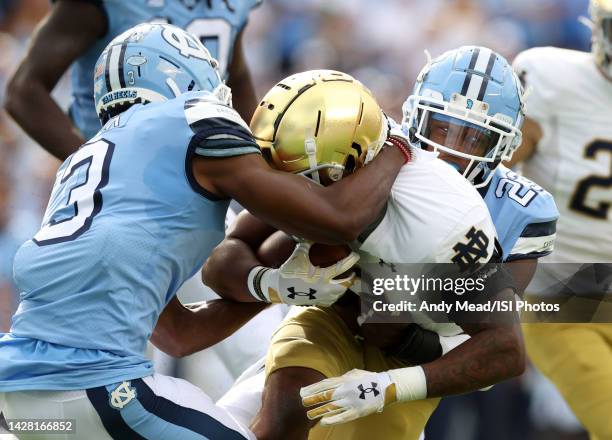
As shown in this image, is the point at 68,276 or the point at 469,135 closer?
the point at 68,276

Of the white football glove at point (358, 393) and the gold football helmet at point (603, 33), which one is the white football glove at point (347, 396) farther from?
the gold football helmet at point (603, 33)

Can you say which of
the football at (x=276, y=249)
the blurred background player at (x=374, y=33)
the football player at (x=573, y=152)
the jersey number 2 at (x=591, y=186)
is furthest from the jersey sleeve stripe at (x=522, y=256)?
the blurred background player at (x=374, y=33)

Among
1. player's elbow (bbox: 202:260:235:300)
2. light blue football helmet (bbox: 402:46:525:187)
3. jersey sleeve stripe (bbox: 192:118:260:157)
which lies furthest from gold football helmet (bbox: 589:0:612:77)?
jersey sleeve stripe (bbox: 192:118:260:157)

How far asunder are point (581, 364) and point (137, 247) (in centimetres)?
236

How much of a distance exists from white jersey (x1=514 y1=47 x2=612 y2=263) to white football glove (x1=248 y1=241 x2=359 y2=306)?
2.09 m

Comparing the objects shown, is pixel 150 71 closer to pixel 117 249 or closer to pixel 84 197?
pixel 84 197

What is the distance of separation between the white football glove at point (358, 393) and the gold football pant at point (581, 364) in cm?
170

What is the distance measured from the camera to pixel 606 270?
16.5 feet

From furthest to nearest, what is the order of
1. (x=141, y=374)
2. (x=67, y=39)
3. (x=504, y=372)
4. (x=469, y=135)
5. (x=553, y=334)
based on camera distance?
1. (x=553, y=334)
2. (x=67, y=39)
3. (x=469, y=135)
4. (x=504, y=372)
5. (x=141, y=374)

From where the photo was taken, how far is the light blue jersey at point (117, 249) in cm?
300

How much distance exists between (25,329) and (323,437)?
1077mm

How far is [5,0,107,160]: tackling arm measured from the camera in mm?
4570

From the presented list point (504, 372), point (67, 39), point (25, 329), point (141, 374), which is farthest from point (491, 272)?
point (67, 39)

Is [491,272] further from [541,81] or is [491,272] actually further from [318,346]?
[541,81]
